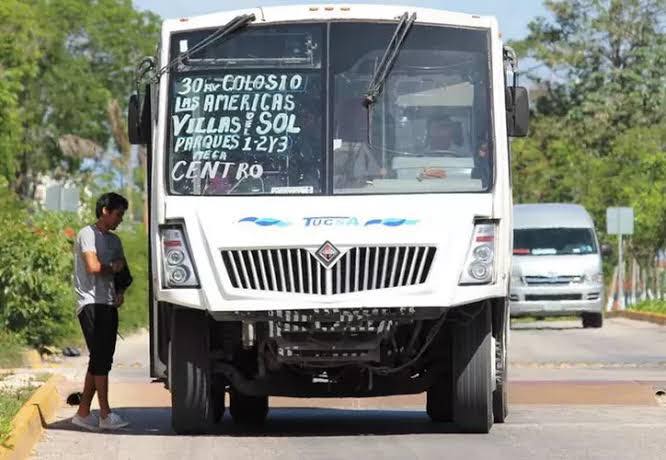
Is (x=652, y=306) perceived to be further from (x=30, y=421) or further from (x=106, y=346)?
(x=30, y=421)

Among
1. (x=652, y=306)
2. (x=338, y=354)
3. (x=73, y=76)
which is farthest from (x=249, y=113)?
(x=73, y=76)

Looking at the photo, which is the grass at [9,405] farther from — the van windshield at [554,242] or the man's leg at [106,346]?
the van windshield at [554,242]

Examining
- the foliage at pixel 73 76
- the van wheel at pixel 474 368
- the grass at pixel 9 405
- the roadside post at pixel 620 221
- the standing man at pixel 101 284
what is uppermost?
the foliage at pixel 73 76

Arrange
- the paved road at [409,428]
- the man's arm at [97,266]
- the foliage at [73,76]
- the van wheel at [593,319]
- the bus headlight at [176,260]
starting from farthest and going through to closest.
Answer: the foliage at [73,76]
the van wheel at [593,319]
the man's arm at [97,266]
the bus headlight at [176,260]
the paved road at [409,428]

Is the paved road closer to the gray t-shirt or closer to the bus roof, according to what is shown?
the gray t-shirt

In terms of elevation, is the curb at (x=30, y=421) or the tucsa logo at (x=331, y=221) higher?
the tucsa logo at (x=331, y=221)

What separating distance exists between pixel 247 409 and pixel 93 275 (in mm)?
1846

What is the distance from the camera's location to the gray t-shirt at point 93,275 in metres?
14.5

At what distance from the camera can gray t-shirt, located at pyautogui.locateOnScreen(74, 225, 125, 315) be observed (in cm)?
1455

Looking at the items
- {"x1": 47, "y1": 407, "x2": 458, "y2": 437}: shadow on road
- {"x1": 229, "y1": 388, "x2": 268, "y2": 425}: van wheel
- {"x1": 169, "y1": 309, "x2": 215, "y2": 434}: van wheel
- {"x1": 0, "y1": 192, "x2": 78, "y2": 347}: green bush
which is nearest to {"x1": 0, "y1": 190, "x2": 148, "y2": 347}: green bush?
{"x1": 0, "y1": 192, "x2": 78, "y2": 347}: green bush

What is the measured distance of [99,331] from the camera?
47.8 ft

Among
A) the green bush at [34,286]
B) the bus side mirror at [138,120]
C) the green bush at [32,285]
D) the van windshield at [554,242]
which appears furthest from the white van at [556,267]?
the bus side mirror at [138,120]

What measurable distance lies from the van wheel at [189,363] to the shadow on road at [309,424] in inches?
22.3

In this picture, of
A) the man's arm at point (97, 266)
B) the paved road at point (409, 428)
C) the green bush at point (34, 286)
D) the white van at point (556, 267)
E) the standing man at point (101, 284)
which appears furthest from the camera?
the white van at point (556, 267)
